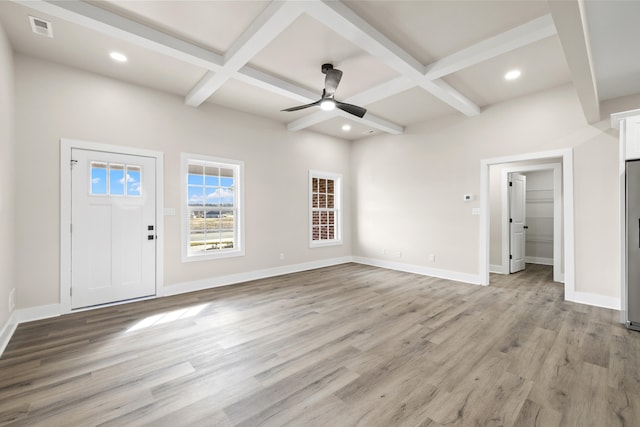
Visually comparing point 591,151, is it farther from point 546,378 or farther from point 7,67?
point 7,67

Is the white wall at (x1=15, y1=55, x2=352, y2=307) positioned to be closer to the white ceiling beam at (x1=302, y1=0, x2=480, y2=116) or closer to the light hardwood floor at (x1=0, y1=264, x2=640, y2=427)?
the light hardwood floor at (x1=0, y1=264, x2=640, y2=427)

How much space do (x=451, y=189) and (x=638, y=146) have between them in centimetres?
246

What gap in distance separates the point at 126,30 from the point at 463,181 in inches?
204

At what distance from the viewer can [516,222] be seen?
19.7ft

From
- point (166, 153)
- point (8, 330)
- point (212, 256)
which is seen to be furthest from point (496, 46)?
point (8, 330)

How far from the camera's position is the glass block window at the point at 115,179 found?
3.69 metres

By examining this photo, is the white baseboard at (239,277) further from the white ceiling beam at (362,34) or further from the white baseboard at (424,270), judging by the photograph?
the white ceiling beam at (362,34)

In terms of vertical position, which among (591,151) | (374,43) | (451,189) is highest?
(374,43)

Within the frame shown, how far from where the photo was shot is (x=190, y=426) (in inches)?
63.7

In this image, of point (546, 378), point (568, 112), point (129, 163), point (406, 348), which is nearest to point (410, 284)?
point (406, 348)

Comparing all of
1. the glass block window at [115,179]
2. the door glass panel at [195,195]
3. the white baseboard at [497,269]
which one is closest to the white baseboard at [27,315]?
the glass block window at [115,179]

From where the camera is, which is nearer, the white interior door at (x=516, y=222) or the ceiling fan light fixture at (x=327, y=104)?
the ceiling fan light fixture at (x=327, y=104)

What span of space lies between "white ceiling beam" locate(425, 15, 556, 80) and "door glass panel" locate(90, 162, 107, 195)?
439 cm

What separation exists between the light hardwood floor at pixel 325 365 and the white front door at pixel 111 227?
0.37 m
